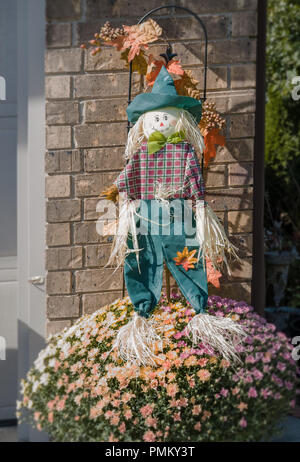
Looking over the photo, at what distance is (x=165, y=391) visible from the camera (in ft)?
5.61

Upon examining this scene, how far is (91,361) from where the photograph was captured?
184 centimetres

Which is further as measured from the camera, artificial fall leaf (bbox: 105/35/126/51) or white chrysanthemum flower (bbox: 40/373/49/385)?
artificial fall leaf (bbox: 105/35/126/51)

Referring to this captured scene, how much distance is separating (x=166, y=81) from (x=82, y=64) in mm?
505

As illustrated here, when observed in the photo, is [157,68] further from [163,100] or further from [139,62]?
[163,100]

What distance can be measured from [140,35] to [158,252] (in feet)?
Result: 2.98

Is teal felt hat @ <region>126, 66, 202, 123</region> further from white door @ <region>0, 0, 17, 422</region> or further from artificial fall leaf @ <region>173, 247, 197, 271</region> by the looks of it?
white door @ <region>0, 0, 17, 422</region>

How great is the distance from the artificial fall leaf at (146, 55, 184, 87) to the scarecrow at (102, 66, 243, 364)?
81mm

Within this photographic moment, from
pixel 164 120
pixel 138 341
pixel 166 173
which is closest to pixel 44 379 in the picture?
pixel 138 341

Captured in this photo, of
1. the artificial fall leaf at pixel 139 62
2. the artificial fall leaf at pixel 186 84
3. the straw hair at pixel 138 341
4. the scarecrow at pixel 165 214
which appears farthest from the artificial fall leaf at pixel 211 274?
the artificial fall leaf at pixel 139 62

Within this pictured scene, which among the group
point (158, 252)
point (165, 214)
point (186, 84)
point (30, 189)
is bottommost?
point (158, 252)

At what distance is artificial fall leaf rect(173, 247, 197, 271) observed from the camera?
6.22 feet

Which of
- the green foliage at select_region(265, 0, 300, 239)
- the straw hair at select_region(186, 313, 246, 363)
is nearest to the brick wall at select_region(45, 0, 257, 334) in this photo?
the straw hair at select_region(186, 313, 246, 363)

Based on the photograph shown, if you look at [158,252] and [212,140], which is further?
[212,140]

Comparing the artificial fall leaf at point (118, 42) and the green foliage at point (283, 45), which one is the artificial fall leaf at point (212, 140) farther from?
the green foliage at point (283, 45)
